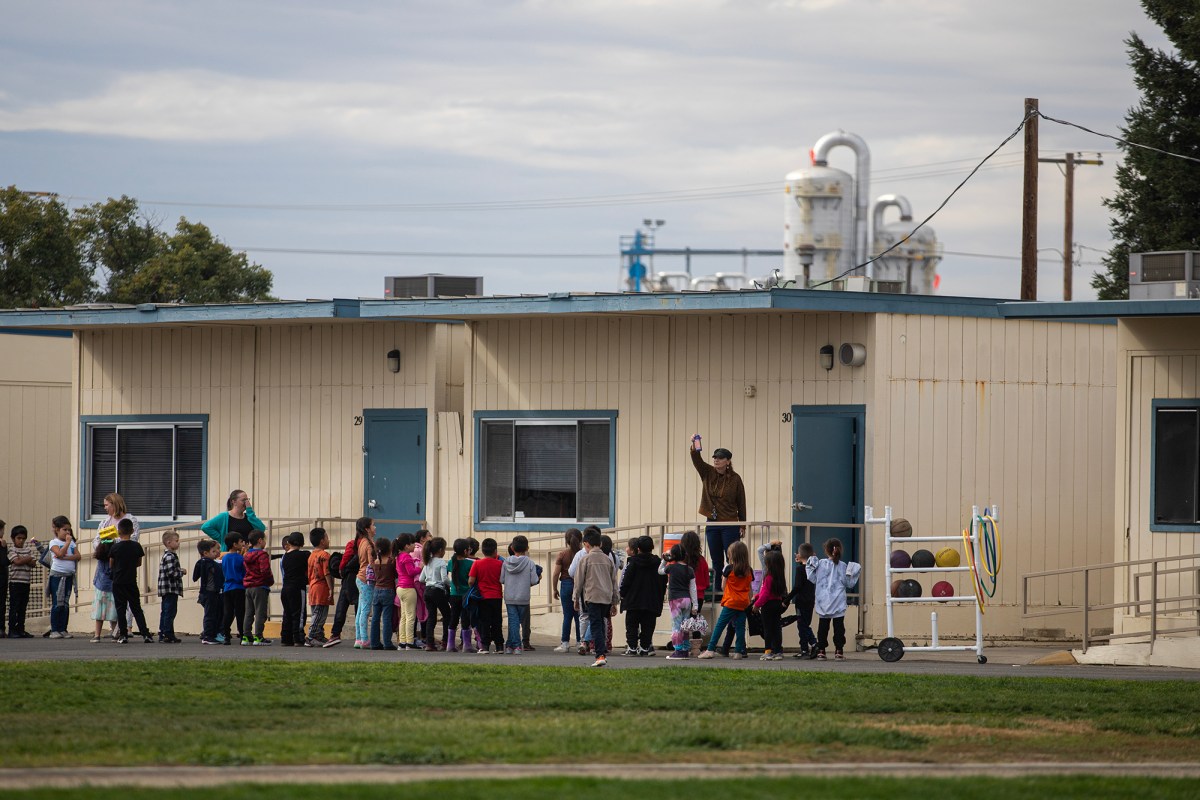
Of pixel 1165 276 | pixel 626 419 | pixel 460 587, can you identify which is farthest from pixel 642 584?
pixel 1165 276

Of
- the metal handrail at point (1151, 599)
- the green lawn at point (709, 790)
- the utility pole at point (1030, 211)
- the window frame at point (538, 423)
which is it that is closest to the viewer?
the green lawn at point (709, 790)

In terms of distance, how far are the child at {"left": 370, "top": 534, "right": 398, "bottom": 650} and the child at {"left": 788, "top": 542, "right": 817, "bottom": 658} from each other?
4308 millimetres

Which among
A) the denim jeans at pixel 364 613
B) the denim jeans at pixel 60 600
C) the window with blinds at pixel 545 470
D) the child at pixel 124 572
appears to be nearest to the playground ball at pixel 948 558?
the window with blinds at pixel 545 470

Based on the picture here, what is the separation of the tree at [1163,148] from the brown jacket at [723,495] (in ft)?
55.6

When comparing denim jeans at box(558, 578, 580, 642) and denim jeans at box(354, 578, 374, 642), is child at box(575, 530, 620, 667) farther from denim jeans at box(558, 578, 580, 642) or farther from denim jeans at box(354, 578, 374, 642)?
denim jeans at box(354, 578, 374, 642)

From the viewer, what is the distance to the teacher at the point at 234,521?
20609mm

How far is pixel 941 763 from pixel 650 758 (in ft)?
5.94

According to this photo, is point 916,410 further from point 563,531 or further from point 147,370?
point 147,370

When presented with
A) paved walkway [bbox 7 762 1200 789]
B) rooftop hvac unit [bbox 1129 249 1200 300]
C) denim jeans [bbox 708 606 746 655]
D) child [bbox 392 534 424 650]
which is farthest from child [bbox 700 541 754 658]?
paved walkway [bbox 7 762 1200 789]

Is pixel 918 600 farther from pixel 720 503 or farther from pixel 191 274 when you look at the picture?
pixel 191 274

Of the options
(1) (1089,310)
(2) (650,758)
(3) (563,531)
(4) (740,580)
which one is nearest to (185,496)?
(3) (563,531)

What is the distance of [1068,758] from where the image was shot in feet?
36.6

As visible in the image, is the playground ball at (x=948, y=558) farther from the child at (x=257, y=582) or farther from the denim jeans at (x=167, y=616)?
the denim jeans at (x=167, y=616)

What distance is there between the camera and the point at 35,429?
27875mm
